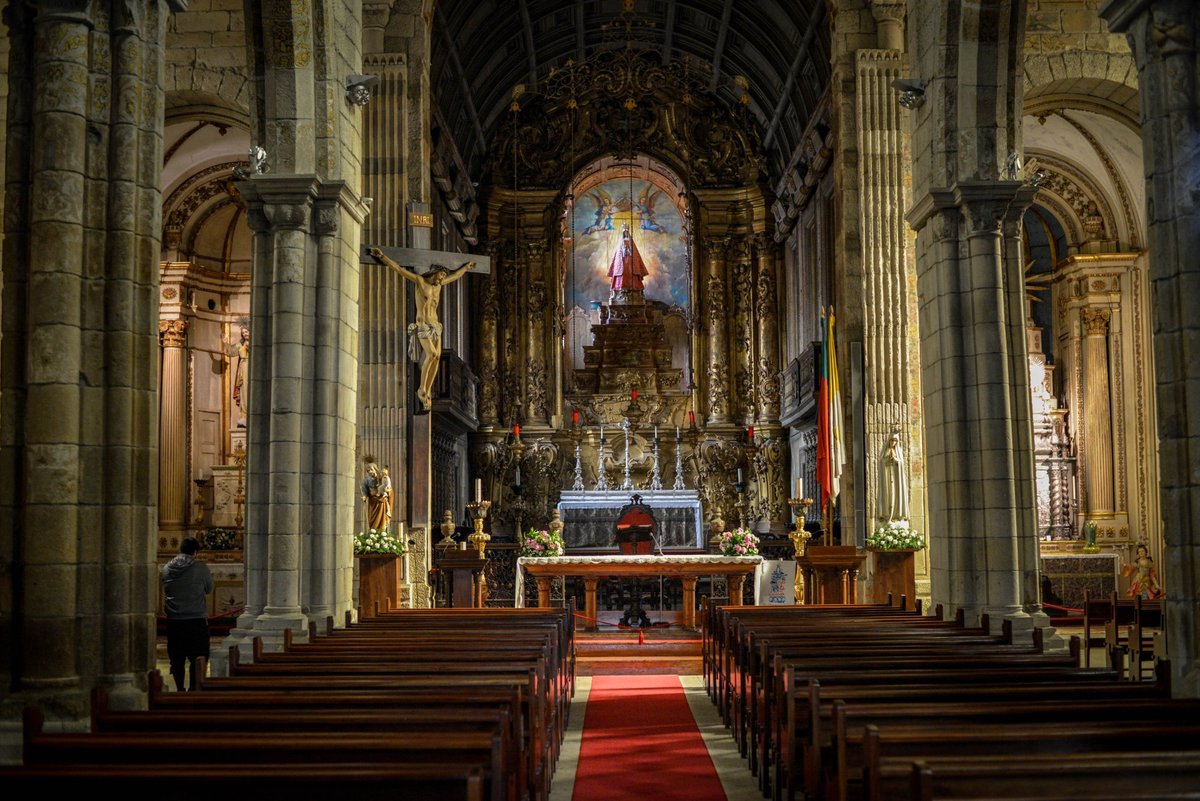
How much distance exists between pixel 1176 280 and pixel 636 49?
68.2ft

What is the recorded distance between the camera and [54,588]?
6.74m

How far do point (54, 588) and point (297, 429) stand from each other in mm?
4312

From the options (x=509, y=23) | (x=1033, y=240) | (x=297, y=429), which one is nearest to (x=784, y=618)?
(x=297, y=429)

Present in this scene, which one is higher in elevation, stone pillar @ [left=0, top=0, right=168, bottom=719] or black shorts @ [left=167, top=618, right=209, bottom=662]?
stone pillar @ [left=0, top=0, right=168, bottom=719]

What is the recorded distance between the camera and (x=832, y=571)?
51.0ft

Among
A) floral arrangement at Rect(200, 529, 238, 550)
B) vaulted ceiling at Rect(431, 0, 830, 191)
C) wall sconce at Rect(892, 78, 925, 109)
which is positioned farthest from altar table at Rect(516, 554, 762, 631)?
vaulted ceiling at Rect(431, 0, 830, 191)

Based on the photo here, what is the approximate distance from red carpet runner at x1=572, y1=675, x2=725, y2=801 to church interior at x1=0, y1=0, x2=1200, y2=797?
2331mm

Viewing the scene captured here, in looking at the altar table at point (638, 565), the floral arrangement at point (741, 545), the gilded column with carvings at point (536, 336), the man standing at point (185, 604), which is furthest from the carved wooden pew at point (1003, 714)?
the gilded column with carvings at point (536, 336)

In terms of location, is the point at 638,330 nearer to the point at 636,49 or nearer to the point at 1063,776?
the point at 636,49

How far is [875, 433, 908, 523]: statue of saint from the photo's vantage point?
15.7 m

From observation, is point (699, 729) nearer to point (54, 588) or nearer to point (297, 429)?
point (297, 429)

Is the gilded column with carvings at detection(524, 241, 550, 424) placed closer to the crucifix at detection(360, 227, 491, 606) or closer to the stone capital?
the stone capital

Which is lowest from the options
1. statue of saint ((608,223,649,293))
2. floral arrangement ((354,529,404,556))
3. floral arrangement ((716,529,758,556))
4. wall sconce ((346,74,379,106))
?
floral arrangement ((716,529,758,556))

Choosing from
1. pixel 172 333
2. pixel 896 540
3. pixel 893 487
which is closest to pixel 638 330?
pixel 172 333
